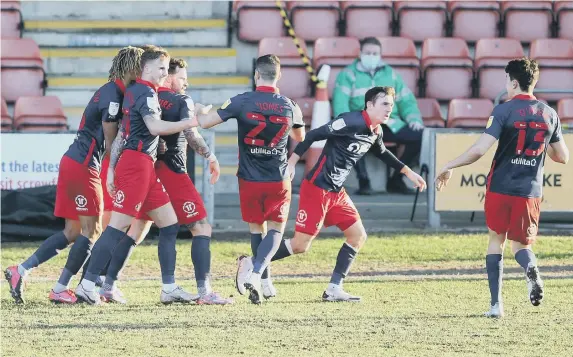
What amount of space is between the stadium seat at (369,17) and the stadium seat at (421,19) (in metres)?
0.20

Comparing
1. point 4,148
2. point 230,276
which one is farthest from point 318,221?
point 4,148

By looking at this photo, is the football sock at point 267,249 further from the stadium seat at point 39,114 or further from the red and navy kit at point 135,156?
the stadium seat at point 39,114

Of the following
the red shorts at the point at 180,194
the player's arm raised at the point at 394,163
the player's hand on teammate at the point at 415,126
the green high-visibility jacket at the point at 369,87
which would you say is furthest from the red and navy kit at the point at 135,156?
the player's hand on teammate at the point at 415,126

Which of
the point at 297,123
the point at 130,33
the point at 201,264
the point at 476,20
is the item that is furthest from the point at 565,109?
the point at 201,264

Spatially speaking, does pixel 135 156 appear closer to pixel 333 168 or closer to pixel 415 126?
pixel 333 168

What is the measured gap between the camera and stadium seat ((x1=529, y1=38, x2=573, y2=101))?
1784cm

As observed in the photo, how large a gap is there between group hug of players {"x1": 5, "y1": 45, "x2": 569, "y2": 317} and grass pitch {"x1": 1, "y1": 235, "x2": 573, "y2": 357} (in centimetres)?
31

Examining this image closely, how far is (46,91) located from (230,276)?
23.6ft

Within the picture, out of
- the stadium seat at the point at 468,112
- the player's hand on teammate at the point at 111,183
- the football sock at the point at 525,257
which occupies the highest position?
the player's hand on teammate at the point at 111,183

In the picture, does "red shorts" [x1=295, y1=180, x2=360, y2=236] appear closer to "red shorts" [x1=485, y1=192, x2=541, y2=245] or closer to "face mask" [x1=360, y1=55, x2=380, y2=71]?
"red shorts" [x1=485, y1=192, x2=541, y2=245]

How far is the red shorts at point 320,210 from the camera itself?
392 inches

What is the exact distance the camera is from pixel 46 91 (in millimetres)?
17984

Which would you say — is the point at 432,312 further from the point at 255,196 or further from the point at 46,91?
the point at 46,91

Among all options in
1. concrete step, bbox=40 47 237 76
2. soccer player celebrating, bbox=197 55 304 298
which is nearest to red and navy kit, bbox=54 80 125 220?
soccer player celebrating, bbox=197 55 304 298
